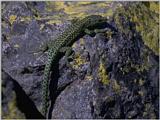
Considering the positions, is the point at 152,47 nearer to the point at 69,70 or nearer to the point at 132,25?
the point at 132,25

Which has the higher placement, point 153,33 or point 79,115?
point 153,33

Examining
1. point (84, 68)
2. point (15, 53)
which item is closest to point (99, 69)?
point (84, 68)

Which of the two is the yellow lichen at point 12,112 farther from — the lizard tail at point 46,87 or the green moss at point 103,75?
the green moss at point 103,75

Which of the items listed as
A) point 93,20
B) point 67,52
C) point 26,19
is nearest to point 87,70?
point 67,52

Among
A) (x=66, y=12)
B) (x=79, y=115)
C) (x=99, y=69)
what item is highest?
(x=66, y=12)

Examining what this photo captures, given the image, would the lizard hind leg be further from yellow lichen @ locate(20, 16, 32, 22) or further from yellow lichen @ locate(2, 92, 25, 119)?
yellow lichen @ locate(2, 92, 25, 119)

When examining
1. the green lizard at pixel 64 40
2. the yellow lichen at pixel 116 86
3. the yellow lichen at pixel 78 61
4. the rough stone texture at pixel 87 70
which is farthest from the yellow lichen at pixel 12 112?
the yellow lichen at pixel 116 86
